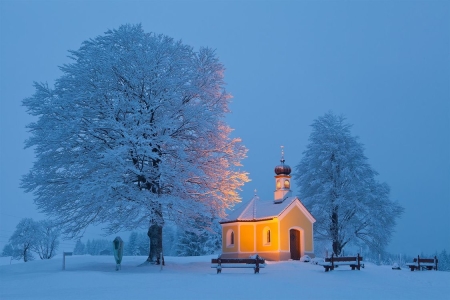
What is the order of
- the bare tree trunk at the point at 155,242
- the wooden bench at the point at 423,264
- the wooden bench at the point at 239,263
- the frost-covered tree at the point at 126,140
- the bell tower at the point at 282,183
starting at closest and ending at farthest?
the wooden bench at the point at 239,263
the frost-covered tree at the point at 126,140
the bare tree trunk at the point at 155,242
the wooden bench at the point at 423,264
the bell tower at the point at 282,183

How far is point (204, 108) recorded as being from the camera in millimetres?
24609

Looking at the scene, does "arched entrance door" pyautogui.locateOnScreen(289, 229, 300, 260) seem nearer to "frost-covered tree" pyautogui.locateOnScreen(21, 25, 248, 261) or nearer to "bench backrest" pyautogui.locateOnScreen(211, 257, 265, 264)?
"frost-covered tree" pyautogui.locateOnScreen(21, 25, 248, 261)

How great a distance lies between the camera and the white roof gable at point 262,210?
1289 inches

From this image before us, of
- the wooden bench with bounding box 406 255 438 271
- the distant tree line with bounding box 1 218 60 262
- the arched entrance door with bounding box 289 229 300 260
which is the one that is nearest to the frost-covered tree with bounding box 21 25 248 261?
the arched entrance door with bounding box 289 229 300 260

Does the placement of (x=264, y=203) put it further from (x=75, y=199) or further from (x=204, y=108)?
(x=75, y=199)

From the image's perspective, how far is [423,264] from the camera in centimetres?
2809

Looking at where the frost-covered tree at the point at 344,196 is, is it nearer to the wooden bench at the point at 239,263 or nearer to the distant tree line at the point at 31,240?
the wooden bench at the point at 239,263

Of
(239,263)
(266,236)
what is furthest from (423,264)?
(239,263)

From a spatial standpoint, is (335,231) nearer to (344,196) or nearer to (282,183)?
(344,196)

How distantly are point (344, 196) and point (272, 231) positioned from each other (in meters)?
7.27

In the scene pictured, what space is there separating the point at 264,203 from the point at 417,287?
19508 millimetres

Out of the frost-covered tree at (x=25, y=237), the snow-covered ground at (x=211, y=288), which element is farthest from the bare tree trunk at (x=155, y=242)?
the frost-covered tree at (x=25, y=237)

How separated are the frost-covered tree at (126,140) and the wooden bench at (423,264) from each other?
12.4m

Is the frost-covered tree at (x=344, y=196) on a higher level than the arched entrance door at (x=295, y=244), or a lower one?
higher
